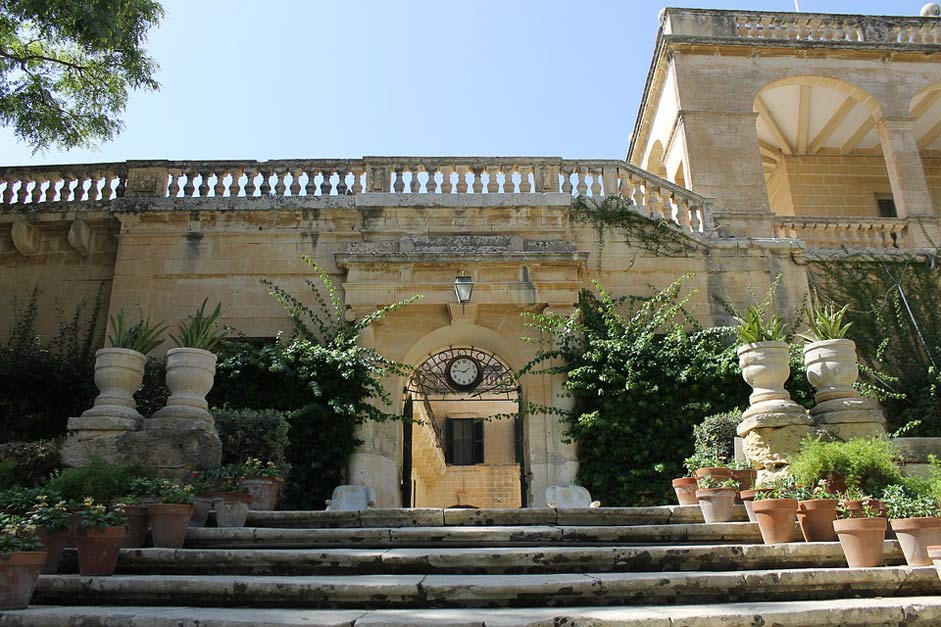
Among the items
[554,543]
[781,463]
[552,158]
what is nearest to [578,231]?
[552,158]

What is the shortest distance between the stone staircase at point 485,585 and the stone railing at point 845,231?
28.1 ft

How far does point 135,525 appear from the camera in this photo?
5102 mm

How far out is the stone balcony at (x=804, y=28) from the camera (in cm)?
1430

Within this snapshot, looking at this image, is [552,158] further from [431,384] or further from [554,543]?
[554,543]

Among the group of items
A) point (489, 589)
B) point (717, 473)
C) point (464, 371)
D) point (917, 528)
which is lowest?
point (489, 589)

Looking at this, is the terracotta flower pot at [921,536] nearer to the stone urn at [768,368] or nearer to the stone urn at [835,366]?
the stone urn at [768,368]

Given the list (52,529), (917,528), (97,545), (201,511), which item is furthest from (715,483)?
(52,529)

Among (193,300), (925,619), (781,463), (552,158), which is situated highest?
(552,158)

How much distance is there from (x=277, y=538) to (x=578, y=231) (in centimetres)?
680

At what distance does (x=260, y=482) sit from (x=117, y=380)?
Result: 146 cm

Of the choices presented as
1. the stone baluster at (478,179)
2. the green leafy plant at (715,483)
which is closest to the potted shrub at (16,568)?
the green leafy plant at (715,483)

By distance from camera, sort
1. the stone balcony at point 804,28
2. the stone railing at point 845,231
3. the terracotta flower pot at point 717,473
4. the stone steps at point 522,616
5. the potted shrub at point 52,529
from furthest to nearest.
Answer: the stone balcony at point 804,28 → the stone railing at point 845,231 → the terracotta flower pot at point 717,473 → the potted shrub at point 52,529 → the stone steps at point 522,616

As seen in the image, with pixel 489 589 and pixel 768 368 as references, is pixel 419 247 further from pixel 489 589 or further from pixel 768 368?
pixel 489 589

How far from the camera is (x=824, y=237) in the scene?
1242 cm
